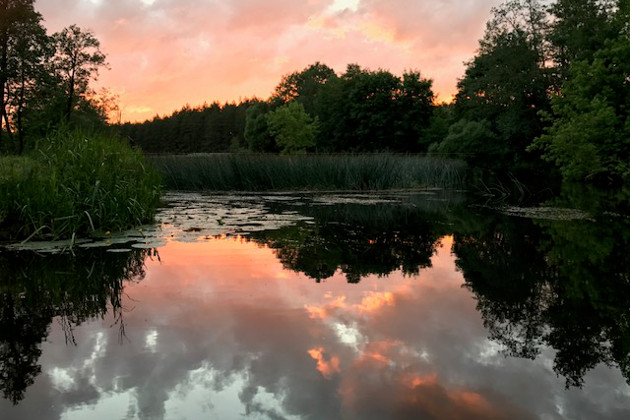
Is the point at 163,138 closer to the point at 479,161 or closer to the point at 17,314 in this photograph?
the point at 479,161

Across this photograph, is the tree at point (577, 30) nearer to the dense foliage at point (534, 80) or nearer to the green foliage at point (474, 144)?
the dense foliage at point (534, 80)

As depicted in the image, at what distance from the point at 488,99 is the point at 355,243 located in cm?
3669

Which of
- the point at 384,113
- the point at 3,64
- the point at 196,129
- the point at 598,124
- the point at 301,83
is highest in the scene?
the point at 301,83

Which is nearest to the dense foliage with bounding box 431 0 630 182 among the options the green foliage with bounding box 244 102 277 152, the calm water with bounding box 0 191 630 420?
the calm water with bounding box 0 191 630 420

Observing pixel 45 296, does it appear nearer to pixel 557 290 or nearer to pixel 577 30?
pixel 557 290

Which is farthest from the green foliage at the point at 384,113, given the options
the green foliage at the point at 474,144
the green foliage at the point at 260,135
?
the green foliage at the point at 260,135

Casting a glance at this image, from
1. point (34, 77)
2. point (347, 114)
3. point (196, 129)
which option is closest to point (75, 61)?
point (34, 77)

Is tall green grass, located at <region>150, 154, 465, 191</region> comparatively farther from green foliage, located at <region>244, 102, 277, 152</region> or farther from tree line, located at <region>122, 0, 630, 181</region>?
green foliage, located at <region>244, 102, 277, 152</region>

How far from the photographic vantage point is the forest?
2427 centimetres

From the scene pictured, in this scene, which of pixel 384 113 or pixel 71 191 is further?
pixel 384 113

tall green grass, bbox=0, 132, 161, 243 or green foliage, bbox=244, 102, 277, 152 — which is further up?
green foliage, bbox=244, 102, 277, 152

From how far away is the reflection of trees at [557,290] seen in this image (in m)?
3.38

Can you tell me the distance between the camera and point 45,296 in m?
4.38

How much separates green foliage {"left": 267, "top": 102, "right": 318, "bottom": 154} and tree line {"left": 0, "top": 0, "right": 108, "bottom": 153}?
849 inches
